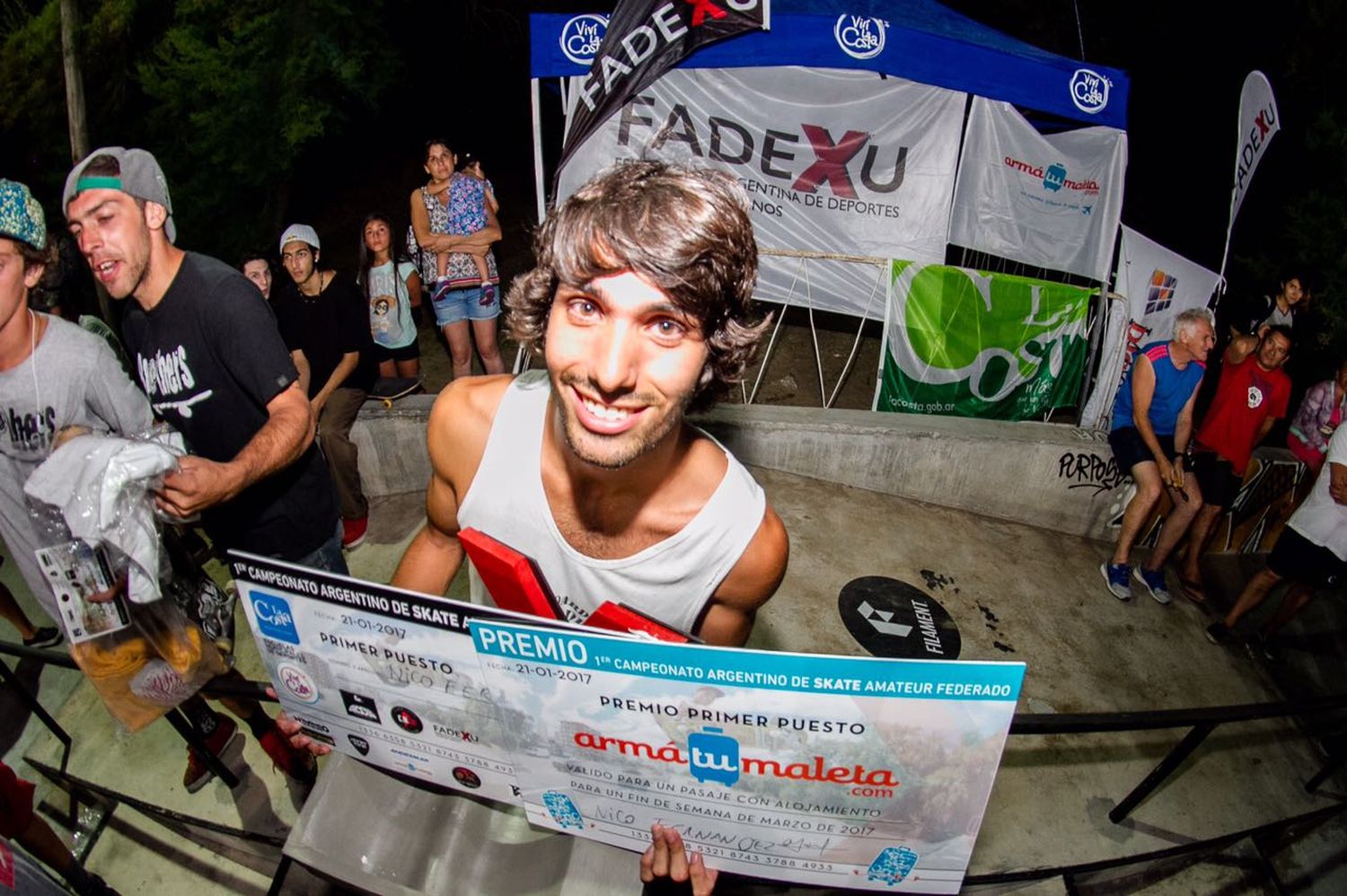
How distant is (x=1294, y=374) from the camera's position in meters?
8.88

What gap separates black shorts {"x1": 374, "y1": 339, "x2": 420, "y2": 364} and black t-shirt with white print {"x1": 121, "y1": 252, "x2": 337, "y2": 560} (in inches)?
101

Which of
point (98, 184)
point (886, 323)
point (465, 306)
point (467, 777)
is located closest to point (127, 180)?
point (98, 184)

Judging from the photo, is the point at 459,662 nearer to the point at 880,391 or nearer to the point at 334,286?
the point at 334,286

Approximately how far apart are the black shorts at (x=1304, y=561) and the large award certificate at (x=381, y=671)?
18.1 ft

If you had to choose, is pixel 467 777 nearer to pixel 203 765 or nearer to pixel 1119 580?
pixel 203 765

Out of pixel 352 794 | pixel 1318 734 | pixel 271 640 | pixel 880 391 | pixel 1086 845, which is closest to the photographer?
pixel 271 640

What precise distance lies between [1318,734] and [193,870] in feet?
21.6

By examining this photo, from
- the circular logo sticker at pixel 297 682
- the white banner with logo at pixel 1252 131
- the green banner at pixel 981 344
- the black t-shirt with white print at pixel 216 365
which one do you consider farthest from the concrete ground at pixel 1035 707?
the white banner with logo at pixel 1252 131

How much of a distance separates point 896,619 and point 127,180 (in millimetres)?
4921

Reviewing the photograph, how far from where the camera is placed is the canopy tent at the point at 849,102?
697cm

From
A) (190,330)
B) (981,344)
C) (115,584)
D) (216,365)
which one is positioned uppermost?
(190,330)

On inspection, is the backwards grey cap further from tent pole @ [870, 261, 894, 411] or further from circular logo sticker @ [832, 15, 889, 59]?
circular logo sticker @ [832, 15, 889, 59]

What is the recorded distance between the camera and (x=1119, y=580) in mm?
5789

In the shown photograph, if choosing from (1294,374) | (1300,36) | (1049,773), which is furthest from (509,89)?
(1049,773)
